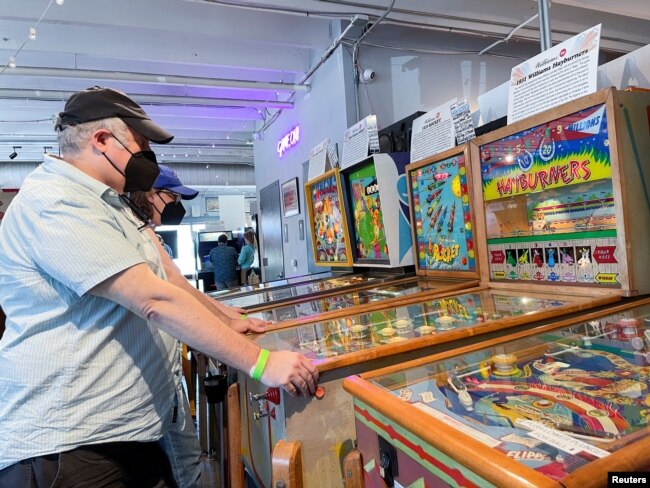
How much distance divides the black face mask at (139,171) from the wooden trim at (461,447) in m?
0.97

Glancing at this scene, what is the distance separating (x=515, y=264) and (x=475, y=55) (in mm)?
3318

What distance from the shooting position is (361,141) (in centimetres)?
304

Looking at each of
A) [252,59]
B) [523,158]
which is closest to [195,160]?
A: [252,59]

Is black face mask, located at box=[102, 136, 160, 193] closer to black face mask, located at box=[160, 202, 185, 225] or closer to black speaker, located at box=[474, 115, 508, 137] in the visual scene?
black face mask, located at box=[160, 202, 185, 225]

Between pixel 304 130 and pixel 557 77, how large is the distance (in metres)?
3.57

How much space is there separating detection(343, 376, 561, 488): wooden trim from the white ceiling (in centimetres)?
346

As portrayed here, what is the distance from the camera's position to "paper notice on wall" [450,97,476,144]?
2.21 m

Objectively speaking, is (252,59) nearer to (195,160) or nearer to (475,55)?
(475,55)

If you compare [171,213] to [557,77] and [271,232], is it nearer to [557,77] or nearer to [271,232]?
[557,77]

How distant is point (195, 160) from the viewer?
361 inches

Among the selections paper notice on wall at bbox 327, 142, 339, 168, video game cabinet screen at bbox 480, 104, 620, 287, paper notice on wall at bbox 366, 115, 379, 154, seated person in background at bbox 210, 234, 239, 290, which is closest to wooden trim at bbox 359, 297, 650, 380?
video game cabinet screen at bbox 480, 104, 620, 287

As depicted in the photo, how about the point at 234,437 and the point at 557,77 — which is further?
the point at 557,77

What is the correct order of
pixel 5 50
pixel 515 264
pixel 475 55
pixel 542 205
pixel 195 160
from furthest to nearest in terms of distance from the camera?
pixel 195 160 → pixel 475 55 → pixel 5 50 → pixel 515 264 → pixel 542 205

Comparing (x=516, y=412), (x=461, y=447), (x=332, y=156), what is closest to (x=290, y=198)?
(x=332, y=156)
